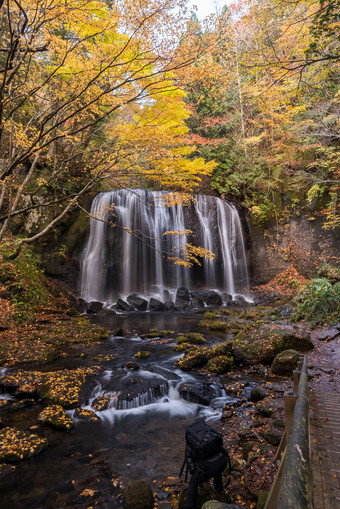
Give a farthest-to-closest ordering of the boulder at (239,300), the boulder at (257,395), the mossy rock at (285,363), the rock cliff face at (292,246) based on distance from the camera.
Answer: the boulder at (239,300)
the rock cliff face at (292,246)
the mossy rock at (285,363)
the boulder at (257,395)

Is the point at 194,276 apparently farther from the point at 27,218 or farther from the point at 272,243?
the point at 27,218

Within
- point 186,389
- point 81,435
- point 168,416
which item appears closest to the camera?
point 81,435

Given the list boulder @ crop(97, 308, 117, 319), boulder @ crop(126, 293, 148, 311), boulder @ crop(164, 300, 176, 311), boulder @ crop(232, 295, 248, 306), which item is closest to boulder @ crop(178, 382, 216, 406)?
boulder @ crop(97, 308, 117, 319)

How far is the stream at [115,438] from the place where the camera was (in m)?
3.01

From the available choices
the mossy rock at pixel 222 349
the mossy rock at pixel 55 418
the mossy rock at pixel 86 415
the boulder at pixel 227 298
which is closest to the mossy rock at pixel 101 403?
the mossy rock at pixel 86 415

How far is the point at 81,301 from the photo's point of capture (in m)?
13.8

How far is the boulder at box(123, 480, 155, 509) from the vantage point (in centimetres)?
267

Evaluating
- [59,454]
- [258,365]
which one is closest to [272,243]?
[258,365]

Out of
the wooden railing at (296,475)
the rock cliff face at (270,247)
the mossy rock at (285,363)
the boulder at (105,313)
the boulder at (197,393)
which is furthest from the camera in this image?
the rock cliff face at (270,247)

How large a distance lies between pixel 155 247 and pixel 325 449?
13750 millimetres

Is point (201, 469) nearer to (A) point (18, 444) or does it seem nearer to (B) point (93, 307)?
(A) point (18, 444)

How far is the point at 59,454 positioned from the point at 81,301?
10696mm

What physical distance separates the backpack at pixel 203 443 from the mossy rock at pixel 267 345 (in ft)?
13.7

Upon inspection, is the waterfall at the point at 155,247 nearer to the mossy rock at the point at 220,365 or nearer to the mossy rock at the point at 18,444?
the mossy rock at the point at 220,365
